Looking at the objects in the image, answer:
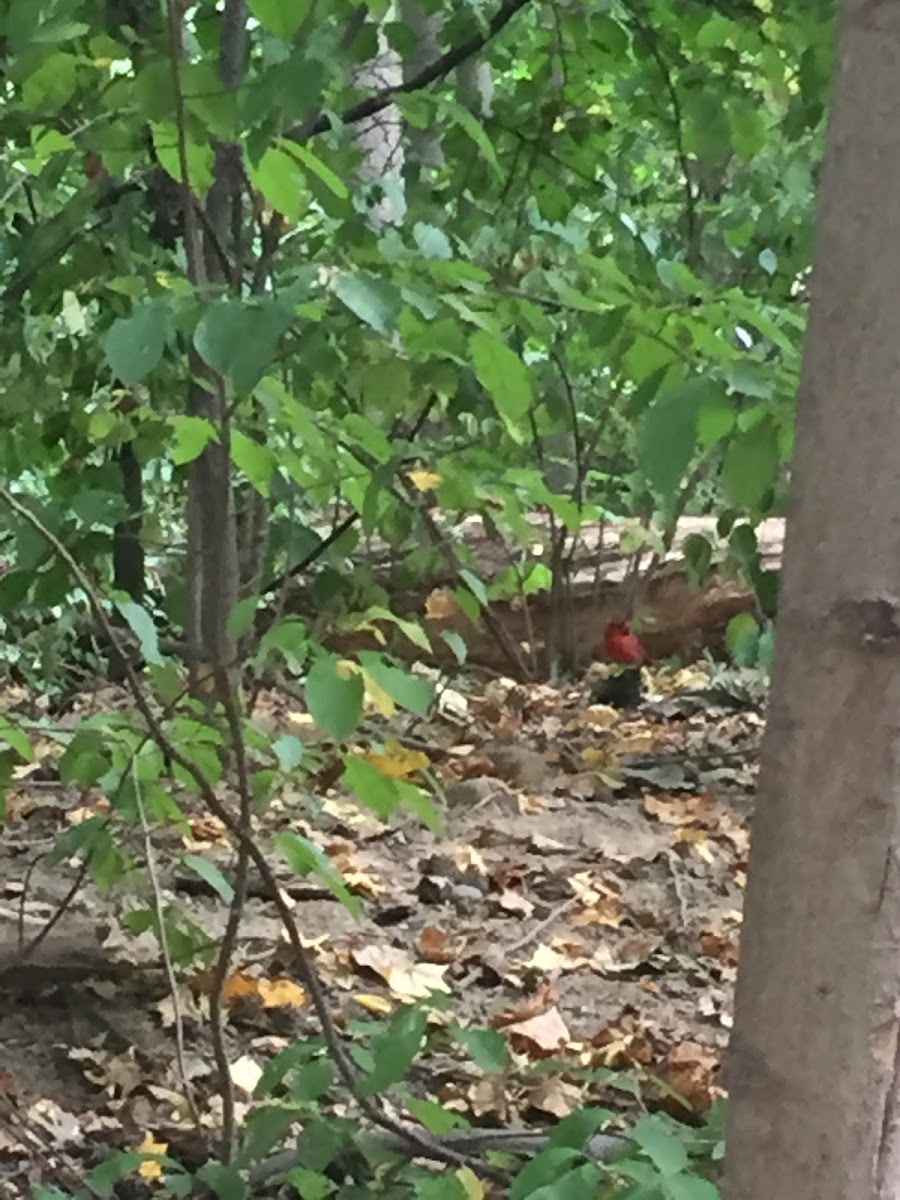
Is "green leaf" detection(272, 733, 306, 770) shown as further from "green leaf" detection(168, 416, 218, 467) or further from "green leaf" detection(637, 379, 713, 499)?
"green leaf" detection(637, 379, 713, 499)

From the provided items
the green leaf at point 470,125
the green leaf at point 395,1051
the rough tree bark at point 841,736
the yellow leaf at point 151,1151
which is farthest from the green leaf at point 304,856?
the green leaf at point 470,125

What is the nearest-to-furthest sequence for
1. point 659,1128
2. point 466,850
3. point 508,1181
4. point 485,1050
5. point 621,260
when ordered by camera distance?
point 659,1128 < point 485,1050 < point 508,1181 < point 621,260 < point 466,850

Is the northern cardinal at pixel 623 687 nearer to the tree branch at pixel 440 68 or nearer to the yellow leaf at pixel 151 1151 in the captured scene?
the tree branch at pixel 440 68

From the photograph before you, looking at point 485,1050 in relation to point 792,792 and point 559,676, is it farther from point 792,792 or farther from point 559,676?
point 559,676

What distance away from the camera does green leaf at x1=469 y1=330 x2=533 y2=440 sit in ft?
4.02

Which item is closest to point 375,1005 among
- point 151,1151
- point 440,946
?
point 440,946

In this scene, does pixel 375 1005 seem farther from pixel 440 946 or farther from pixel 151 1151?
pixel 151 1151

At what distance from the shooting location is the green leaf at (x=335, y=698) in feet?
3.83

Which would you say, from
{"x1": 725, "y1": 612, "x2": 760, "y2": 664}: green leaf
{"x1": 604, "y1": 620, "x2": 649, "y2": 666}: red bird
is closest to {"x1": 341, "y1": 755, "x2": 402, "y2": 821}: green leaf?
{"x1": 725, "y1": 612, "x2": 760, "y2": 664}: green leaf

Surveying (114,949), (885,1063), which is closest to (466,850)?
(114,949)

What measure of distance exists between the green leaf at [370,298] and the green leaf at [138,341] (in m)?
0.13

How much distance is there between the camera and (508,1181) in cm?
144

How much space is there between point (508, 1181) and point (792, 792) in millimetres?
805

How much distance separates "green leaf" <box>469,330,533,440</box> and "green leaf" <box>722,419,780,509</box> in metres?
0.19
